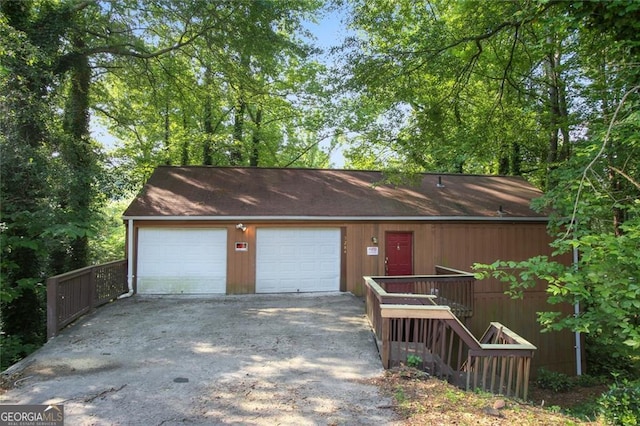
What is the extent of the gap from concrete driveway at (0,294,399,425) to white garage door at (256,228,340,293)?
2359 mm

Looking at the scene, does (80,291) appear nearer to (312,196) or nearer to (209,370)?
(209,370)

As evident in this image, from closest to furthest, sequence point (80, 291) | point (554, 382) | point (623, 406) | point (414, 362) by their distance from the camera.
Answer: point (623, 406) → point (414, 362) → point (80, 291) → point (554, 382)

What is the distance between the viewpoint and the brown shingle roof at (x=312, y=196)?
10109 mm

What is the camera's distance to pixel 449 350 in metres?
4.91

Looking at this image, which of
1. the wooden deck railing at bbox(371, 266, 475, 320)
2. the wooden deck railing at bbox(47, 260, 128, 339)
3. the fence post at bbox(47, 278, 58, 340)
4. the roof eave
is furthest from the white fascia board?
the fence post at bbox(47, 278, 58, 340)

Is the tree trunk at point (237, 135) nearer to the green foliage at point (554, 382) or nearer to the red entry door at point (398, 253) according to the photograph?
the red entry door at point (398, 253)

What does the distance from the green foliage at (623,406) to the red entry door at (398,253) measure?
5863 mm

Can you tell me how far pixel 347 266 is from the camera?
10.2 m

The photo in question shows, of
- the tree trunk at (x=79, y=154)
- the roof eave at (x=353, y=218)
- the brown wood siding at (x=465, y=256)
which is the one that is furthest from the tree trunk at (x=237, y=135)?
the brown wood siding at (x=465, y=256)

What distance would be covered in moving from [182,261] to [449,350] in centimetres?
735

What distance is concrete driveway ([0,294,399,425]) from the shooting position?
11.7ft

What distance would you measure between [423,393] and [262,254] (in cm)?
667

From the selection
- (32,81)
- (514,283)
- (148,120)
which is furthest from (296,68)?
(514,283)

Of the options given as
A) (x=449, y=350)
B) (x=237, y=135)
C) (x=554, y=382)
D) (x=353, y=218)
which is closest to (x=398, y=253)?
(x=353, y=218)
